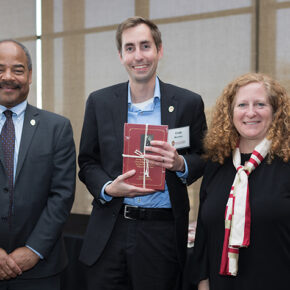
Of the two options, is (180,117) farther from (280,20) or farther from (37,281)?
(280,20)

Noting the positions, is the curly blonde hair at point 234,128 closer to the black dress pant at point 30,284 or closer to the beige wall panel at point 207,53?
the black dress pant at point 30,284

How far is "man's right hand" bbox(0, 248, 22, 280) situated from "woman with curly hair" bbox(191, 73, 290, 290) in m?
0.88

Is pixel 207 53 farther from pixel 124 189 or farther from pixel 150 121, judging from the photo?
pixel 124 189

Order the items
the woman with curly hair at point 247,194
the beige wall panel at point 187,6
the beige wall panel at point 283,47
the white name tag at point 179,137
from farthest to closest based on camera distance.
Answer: the beige wall panel at point 187,6
the beige wall panel at point 283,47
the white name tag at point 179,137
the woman with curly hair at point 247,194

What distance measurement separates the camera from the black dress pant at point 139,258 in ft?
6.29

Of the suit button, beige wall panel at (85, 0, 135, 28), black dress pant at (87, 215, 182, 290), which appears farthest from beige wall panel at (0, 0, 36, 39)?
black dress pant at (87, 215, 182, 290)

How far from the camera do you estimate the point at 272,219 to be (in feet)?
5.22

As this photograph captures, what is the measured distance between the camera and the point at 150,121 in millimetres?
2025

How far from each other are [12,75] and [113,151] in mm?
671

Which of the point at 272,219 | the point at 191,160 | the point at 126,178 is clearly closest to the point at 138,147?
the point at 126,178

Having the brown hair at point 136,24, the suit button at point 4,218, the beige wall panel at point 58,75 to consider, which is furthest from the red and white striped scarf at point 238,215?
the beige wall panel at point 58,75

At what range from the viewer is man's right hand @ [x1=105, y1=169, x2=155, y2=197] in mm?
1802

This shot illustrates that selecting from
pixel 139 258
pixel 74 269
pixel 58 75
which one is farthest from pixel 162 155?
pixel 58 75

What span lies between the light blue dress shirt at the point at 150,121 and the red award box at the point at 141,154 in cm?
11
